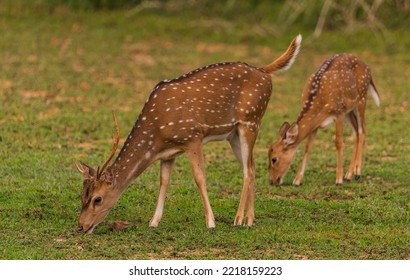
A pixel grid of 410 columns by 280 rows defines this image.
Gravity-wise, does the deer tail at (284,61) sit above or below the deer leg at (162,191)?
above

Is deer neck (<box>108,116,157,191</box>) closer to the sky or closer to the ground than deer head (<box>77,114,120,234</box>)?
closer to the sky

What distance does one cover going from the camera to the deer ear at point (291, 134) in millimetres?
12688

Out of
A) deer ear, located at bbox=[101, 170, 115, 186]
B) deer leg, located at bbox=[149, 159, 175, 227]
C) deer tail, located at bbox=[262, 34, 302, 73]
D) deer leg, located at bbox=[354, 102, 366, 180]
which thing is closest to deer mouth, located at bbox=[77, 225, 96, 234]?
deer ear, located at bbox=[101, 170, 115, 186]

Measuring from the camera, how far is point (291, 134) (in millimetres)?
12727

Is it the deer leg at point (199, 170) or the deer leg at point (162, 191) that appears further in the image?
the deer leg at point (162, 191)

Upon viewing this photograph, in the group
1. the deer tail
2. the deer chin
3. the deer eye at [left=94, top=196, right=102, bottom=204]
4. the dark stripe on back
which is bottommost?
the deer chin

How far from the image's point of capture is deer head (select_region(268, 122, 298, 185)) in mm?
12664

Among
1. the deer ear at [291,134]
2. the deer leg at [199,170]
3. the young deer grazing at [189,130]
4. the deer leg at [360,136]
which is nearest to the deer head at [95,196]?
the young deer grazing at [189,130]

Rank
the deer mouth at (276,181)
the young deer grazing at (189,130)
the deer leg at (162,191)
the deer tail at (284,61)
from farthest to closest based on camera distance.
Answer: the deer mouth at (276,181) < the deer tail at (284,61) < the deer leg at (162,191) < the young deer grazing at (189,130)

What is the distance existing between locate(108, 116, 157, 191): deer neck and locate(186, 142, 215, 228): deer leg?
1.08 feet

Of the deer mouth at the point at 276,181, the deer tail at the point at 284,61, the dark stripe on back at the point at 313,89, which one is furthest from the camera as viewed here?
the dark stripe on back at the point at 313,89

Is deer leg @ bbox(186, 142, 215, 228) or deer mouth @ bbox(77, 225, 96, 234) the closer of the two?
deer mouth @ bbox(77, 225, 96, 234)

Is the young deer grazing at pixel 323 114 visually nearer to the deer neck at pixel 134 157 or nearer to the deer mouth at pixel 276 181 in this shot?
the deer mouth at pixel 276 181

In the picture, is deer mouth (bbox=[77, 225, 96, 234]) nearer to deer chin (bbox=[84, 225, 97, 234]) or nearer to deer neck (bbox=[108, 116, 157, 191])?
deer chin (bbox=[84, 225, 97, 234])
